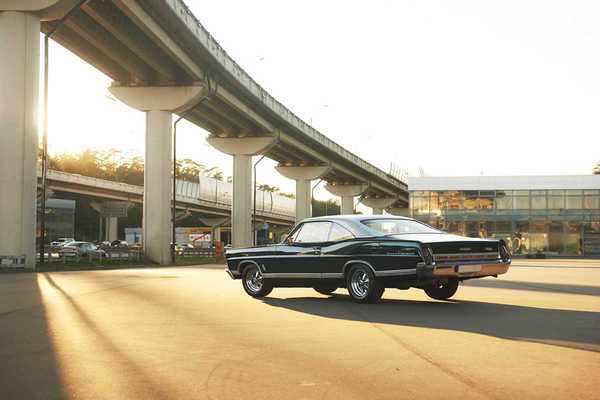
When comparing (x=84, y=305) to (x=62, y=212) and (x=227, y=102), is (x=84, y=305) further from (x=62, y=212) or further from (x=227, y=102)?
(x=62, y=212)

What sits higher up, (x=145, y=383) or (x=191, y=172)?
(x=191, y=172)

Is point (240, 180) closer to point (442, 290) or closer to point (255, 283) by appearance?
point (255, 283)

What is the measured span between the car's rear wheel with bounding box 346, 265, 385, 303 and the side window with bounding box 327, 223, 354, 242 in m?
0.58

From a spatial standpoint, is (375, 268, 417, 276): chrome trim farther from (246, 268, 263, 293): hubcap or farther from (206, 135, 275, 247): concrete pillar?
(206, 135, 275, 247): concrete pillar

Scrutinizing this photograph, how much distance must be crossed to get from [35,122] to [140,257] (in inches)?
561

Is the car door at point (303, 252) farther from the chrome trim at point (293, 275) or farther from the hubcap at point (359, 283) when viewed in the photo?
the hubcap at point (359, 283)

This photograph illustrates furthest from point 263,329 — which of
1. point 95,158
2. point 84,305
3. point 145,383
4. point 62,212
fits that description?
point 95,158

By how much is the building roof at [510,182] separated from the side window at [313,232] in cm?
5079

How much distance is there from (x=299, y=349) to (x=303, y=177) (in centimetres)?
6725

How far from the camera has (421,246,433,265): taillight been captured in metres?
10.7

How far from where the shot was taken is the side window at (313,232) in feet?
41.4

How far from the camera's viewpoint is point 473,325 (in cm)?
908

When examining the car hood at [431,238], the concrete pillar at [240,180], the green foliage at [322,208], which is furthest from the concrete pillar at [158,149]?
the green foliage at [322,208]

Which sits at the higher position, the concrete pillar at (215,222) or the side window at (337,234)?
the concrete pillar at (215,222)
